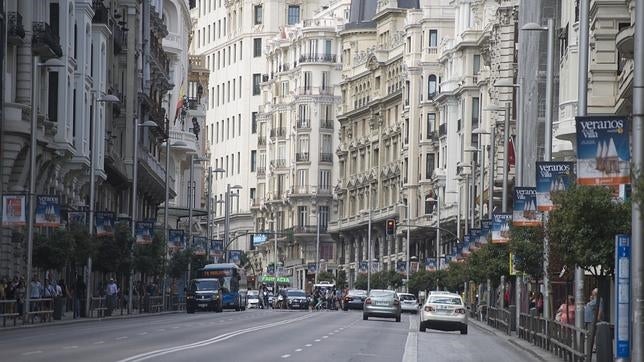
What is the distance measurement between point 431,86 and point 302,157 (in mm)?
44333

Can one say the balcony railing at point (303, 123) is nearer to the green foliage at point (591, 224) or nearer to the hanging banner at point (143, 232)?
the hanging banner at point (143, 232)

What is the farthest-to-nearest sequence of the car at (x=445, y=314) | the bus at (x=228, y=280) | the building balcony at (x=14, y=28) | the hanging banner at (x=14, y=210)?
the bus at (x=228, y=280)
the building balcony at (x=14, y=28)
the car at (x=445, y=314)
the hanging banner at (x=14, y=210)

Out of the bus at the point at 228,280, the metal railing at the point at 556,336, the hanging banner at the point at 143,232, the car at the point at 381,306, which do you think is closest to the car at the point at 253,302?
the bus at the point at 228,280

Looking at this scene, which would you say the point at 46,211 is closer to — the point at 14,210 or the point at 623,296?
the point at 14,210

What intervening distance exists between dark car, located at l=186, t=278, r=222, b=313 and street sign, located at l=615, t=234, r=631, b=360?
68549mm

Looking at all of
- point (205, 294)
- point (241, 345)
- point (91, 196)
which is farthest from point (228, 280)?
point (241, 345)

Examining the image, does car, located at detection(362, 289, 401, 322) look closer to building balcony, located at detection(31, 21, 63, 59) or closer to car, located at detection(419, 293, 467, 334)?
car, located at detection(419, 293, 467, 334)

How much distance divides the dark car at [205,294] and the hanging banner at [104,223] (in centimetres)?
2183

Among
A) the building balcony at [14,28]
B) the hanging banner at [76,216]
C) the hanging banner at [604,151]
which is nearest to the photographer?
the hanging banner at [604,151]

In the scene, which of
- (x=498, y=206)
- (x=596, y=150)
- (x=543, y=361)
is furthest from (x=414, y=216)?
(x=596, y=150)

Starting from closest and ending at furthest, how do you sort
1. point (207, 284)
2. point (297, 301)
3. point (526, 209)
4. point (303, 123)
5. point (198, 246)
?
point (526, 209)
point (207, 284)
point (198, 246)
point (297, 301)
point (303, 123)

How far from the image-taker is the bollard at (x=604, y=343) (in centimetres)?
3134

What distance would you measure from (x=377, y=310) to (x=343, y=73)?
109 metres

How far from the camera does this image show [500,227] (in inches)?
2501
